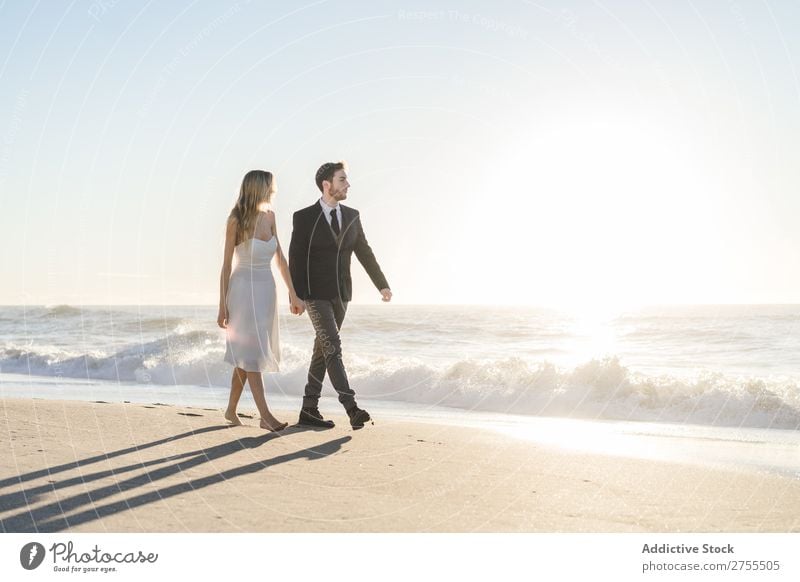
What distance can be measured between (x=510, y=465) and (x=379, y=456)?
1.12 metres

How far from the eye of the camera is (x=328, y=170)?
7.57 meters

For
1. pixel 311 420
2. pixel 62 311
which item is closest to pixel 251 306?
pixel 311 420

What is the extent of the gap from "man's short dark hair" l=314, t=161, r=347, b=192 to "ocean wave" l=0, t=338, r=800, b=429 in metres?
6.91

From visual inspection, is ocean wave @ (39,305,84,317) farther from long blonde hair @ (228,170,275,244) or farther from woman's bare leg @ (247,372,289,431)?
long blonde hair @ (228,170,275,244)

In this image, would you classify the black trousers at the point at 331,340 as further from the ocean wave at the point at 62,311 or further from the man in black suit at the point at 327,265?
the ocean wave at the point at 62,311

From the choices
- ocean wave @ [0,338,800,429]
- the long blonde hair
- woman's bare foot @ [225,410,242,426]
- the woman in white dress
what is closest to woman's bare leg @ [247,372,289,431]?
the woman in white dress

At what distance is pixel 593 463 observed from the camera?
677 centimetres

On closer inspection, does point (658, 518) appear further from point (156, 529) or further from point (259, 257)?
point (259, 257)

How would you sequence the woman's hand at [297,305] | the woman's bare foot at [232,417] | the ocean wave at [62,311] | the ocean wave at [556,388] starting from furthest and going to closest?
the ocean wave at [62,311] < the ocean wave at [556,388] < the woman's bare foot at [232,417] < the woman's hand at [297,305]

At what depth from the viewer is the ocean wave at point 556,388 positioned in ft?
42.2

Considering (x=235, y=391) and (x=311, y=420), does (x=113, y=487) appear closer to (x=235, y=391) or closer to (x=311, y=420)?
(x=235, y=391)

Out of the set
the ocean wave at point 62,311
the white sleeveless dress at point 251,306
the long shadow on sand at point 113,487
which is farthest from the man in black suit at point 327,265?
the ocean wave at point 62,311

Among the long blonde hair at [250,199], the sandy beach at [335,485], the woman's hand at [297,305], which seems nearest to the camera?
the sandy beach at [335,485]
